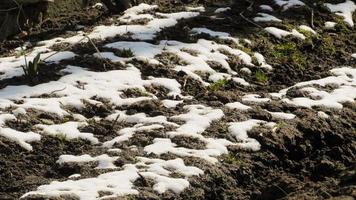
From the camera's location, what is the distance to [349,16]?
26.7 feet

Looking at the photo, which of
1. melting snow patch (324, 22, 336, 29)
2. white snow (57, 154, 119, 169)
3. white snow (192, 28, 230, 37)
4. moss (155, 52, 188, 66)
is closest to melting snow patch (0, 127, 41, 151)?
white snow (57, 154, 119, 169)

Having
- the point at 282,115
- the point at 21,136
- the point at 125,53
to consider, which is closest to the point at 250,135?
Result: the point at 282,115

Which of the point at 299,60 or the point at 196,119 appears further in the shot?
the point at 299,60

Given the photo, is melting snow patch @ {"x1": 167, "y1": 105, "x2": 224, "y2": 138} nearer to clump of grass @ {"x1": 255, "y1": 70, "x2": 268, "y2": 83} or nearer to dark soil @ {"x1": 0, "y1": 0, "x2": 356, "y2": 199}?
dark soil @ {"x1": 0, "y1": 0, "x2": 356, "y2": 199}

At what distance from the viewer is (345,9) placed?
826 centimetres

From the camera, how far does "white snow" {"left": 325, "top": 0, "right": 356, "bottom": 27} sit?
8055 millimetres

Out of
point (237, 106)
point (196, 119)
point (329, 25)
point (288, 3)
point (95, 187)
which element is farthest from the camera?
point (288, 3)

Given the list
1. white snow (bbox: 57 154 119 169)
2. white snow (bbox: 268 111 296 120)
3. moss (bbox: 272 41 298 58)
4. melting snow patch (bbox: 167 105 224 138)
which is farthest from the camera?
moss (bbox: 272 41 298 58)

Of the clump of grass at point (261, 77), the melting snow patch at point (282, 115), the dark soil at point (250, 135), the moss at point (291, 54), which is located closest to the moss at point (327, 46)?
the dark soil at point (250, 135)

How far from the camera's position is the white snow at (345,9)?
317 inches

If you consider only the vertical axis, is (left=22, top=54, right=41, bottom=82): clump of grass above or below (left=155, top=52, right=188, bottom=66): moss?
above

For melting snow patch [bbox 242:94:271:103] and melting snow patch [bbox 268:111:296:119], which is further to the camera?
melting snow patch [bbox 242:94:271:103]

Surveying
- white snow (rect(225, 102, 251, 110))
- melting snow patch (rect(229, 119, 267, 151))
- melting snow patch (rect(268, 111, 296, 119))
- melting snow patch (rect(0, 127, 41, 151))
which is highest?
melting snow patch (rect(0, 127, 41, 151))

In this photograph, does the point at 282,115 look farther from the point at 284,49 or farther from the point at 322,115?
the point at 284,49
